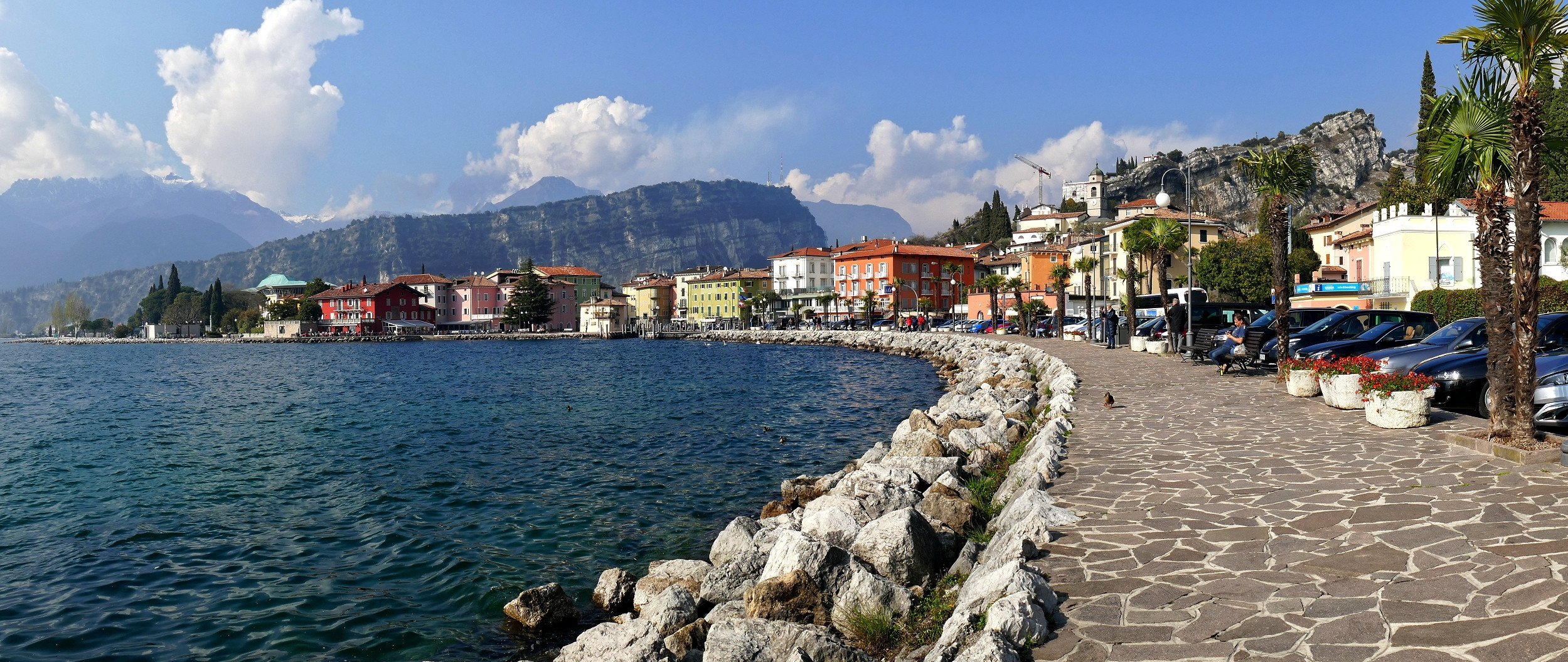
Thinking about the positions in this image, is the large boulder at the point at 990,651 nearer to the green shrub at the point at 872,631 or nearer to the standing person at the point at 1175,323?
the green shrub at the point at 872,631

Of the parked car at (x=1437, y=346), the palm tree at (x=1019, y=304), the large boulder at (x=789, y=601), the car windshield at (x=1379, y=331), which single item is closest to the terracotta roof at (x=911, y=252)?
the palm tree at (x=1019, y=304)

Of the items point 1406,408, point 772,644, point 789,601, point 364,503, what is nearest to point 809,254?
point 364,503

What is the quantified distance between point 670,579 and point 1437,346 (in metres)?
13.7

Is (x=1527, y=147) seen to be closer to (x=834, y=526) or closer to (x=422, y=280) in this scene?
(x=834, y=526)

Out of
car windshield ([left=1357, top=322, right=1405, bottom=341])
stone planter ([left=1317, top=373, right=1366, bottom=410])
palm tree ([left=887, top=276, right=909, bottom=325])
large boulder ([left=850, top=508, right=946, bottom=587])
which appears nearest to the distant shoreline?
palm tree ([left=887, top=276, right=909, bottom=325])

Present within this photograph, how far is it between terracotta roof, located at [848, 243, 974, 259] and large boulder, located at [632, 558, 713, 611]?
106 m

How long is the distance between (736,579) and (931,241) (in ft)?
536

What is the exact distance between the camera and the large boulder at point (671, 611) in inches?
306

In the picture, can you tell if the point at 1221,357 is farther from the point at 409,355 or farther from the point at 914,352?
the point at 409,355

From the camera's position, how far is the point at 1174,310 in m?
30.4

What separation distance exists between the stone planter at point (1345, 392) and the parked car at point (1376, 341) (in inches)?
173

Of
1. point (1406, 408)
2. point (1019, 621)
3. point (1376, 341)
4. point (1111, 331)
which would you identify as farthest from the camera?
point (1111, 331)

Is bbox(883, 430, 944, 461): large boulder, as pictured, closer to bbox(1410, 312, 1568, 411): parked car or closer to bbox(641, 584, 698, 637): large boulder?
bbox(641, 584, 698, 637): large boulder

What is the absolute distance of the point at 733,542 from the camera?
32.3 ft
